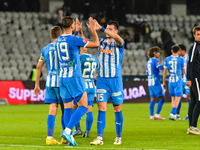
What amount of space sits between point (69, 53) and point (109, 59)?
2.71 ft

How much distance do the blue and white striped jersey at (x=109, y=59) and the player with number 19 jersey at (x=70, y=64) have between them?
0.60 meters

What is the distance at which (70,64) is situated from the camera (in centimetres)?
637

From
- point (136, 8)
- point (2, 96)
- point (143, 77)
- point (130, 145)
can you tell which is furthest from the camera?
point (136, 8)

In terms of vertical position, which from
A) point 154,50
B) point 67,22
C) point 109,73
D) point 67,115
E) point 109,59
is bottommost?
point 67,115

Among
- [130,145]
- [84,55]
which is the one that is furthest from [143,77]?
Result: [130,145]

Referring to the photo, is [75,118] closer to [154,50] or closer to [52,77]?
[52,77]

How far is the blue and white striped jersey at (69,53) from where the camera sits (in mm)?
6320

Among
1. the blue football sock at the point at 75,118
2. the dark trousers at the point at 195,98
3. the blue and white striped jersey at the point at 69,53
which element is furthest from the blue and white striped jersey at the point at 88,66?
the dark trousers at the point at 195,98

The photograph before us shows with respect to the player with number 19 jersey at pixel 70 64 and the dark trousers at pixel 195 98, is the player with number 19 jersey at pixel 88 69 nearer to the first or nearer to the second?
the player with number 19 jersey at pixel 70 64

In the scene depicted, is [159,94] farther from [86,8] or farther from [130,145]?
[86,8]

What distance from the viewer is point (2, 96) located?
704 inches

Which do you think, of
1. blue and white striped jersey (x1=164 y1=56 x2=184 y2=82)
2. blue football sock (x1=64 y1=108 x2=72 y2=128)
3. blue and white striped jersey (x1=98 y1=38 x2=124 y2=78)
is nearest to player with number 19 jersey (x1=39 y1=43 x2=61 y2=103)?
blue football sock (x1=64 y1=108 x2=72 y2=128)

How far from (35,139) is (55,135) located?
2.52 ft

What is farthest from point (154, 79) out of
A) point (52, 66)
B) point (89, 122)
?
point (52, 66)
